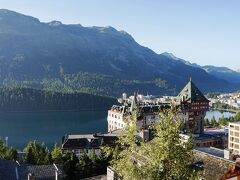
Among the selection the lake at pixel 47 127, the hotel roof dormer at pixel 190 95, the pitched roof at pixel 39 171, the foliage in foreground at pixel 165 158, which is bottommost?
the lake at pixel 47 127

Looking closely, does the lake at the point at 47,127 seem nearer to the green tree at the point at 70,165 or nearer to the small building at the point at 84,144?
the small building at the point at 84,144

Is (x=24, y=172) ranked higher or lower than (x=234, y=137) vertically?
higher

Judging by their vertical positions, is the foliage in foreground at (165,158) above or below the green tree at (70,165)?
above

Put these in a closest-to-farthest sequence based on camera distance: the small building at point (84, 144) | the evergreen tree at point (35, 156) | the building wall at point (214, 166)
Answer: the building wall at point (214, 166) → the evergreen tree at point (35, 156) → the small building at point (84, 144)

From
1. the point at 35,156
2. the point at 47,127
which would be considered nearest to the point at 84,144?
the point at 35,156

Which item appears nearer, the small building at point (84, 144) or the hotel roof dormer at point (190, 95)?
Answer: the small building at point (84, 144)

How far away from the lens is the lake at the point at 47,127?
120106 mm

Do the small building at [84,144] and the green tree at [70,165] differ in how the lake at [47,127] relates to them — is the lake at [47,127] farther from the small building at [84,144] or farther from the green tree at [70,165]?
the green tree at [70,165]

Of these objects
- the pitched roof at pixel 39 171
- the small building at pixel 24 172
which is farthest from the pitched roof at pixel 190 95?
the pitched roof at pixel 39 171

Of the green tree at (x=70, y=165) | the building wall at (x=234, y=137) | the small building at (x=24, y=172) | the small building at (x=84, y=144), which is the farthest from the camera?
the building wall at (x=234, y=137)

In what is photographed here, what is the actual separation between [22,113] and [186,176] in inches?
7488

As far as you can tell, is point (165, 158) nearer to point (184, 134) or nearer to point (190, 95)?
point (184, 134)

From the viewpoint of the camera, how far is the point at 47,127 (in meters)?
144

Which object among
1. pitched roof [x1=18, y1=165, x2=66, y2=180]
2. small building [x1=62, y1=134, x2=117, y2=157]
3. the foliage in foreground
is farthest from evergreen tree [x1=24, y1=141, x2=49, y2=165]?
the foliage in foreground
